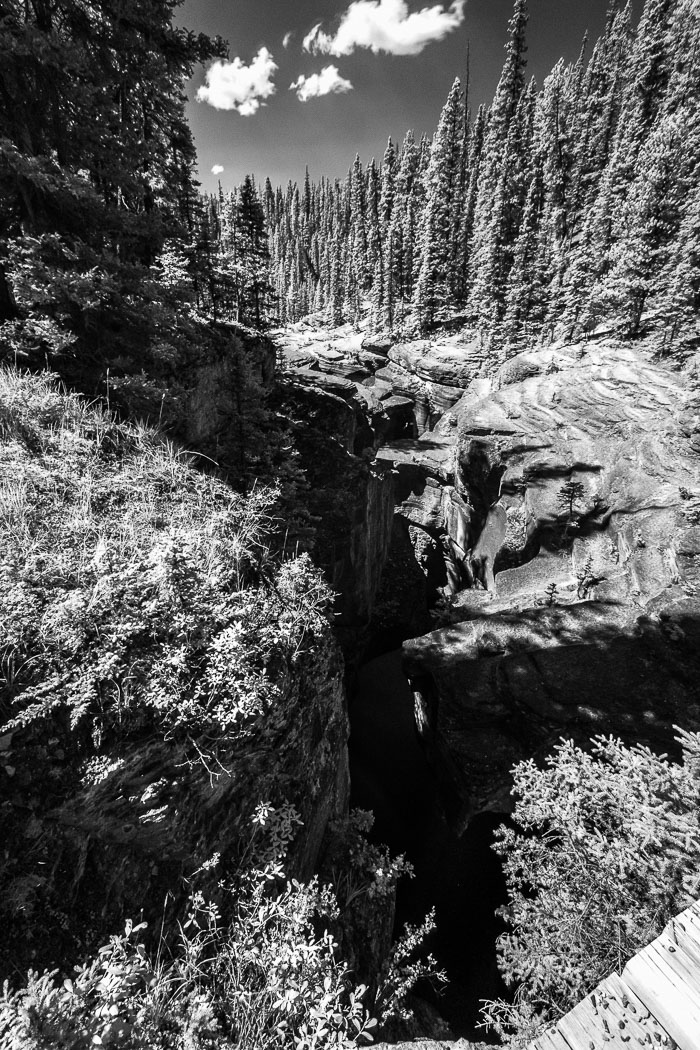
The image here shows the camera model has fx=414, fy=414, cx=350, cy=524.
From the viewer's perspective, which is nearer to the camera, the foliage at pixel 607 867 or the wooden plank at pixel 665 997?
Answer: the wooden plank at pixel 665 997

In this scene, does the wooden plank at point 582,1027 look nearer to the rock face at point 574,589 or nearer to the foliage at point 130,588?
the foliage at point 130,588

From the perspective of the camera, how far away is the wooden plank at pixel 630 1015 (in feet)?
8.75

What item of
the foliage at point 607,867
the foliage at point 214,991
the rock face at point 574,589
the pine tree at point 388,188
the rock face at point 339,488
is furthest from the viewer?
the pine tree at point 388,188

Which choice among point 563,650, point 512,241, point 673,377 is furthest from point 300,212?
point 563,650

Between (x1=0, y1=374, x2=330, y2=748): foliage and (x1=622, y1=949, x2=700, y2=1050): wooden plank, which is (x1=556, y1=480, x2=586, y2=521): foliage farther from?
(x1=622, y1=949, x2=700, y2=1050): wooden plank

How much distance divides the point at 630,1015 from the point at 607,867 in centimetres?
274

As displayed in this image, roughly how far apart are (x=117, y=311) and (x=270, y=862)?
8417 millimetres

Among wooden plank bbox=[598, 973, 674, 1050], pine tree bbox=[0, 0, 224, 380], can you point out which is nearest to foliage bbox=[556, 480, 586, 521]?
wooden plank bbox=[598, 973, 674, 1050]

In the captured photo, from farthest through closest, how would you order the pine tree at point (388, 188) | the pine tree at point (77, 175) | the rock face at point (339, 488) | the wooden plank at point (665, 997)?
the pine tree at point (388, 188) < the rock face at point (339, 488) < the pine tree at point (77, 175) < the wooden plank at point (665, 997)

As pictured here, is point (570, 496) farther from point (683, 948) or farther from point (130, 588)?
point (130, 588)

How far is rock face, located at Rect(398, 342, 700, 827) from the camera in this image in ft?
31.2

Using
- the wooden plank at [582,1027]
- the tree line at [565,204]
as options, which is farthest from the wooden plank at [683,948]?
the tree line at [565,204]

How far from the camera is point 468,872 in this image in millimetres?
12062

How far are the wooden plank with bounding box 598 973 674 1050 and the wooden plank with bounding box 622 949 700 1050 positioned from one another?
0.13ft
